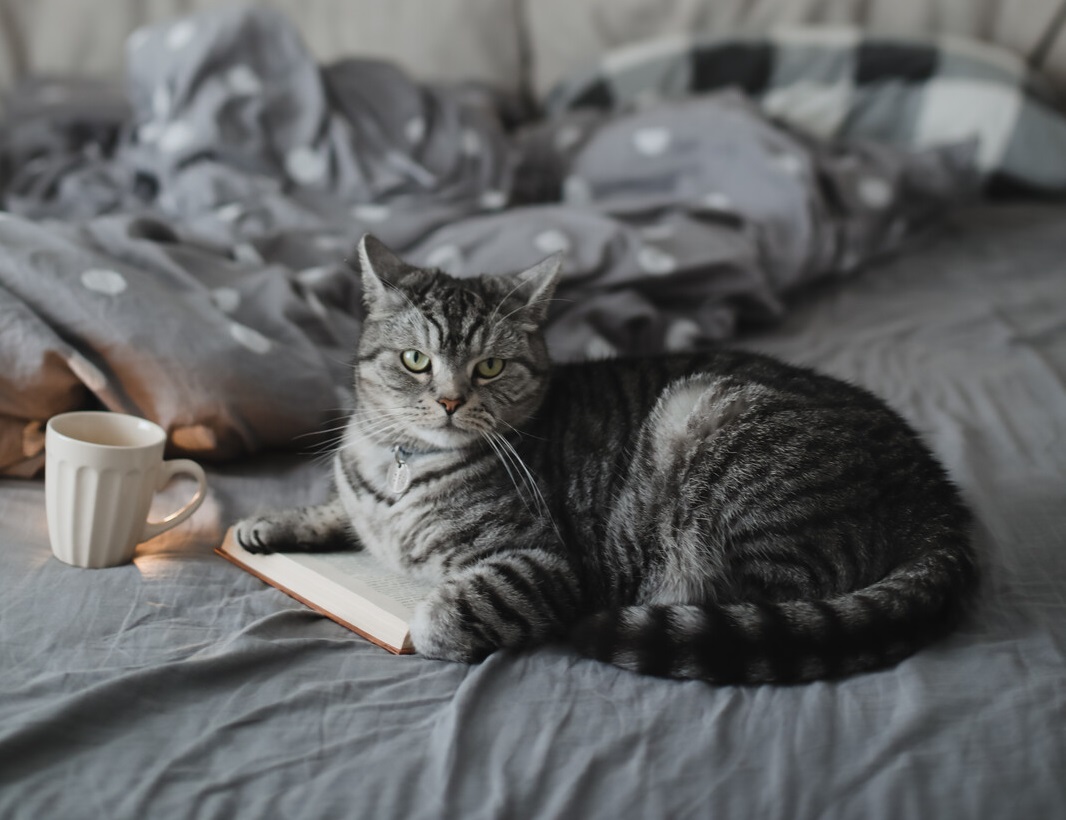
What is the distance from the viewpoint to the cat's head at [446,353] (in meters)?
1.22

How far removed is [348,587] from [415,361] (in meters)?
0.31

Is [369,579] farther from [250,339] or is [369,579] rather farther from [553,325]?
[553,325]

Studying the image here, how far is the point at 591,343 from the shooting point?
174cm

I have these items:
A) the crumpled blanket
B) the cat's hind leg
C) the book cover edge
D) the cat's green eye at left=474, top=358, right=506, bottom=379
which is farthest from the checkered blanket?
the book cover edge

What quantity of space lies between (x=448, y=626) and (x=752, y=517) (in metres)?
0.39

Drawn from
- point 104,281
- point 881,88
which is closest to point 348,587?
point 104,281

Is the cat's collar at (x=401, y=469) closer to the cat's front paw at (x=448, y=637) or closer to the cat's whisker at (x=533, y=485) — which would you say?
the cat's whisker at (x=533, y=485)

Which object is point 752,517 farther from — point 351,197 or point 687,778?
point 351,197

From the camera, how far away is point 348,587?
1.14 m

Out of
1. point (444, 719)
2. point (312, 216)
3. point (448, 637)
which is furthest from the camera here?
point (312, 216)

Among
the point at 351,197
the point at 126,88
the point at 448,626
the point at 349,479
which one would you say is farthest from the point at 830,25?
the point at 448,626

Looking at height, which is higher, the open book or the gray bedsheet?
the gray bedsheet

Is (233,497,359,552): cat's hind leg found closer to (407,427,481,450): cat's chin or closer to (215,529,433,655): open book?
(215,529,433,655): open book

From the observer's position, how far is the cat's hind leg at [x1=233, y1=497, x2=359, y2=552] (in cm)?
120
